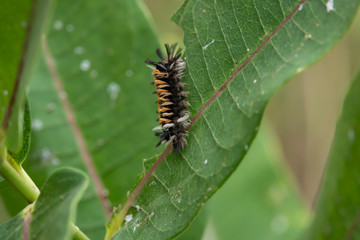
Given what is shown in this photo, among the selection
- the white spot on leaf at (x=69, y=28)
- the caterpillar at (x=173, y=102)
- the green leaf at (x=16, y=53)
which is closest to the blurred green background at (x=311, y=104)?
the white spot on leaf at (x=69, y=28)

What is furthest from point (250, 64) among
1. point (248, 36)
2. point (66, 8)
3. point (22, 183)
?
point (66, 8)

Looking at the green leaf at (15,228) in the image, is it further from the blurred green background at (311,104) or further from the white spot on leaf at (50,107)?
the blurred green background at (311,104)

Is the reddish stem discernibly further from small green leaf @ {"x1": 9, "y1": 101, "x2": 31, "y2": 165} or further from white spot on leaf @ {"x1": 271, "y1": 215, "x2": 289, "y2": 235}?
white spot on leaf @ {"x1": 271, "y1": 215, "x2": 289, "y2": 235}

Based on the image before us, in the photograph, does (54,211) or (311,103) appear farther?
(311,103)

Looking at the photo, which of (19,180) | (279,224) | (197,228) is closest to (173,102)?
(19,180)

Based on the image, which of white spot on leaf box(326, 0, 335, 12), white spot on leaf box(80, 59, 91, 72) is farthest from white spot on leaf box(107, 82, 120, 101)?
white spot on leaf box(326, 0, 335, 12)

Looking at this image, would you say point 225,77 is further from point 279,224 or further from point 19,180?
point 279,224

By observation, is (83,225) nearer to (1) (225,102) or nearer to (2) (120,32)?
(2) (120,32)
